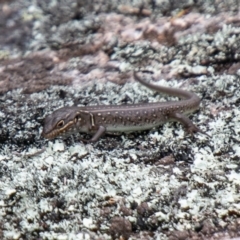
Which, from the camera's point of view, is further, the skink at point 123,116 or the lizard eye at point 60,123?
the skink at point 123,116

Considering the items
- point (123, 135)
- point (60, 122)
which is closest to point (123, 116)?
point (123, 135)

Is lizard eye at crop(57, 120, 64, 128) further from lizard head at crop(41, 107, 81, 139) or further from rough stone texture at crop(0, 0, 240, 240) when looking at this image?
rough stone texture at crop(0, 0, 240, 240)

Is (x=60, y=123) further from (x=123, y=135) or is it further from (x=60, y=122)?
(x=123, y=135)

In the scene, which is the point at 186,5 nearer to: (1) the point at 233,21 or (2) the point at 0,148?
(1) the point at 233,21

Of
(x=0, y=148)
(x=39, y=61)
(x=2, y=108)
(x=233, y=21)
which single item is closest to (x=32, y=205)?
(x=0, y=148)

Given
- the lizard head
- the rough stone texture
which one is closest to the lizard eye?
the lizard head

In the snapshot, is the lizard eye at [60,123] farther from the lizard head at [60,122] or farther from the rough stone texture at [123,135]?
the rough stone texture at [123,135]

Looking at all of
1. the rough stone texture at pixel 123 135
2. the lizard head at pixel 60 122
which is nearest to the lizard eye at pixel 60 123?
the lizard head at pixel 60 122
